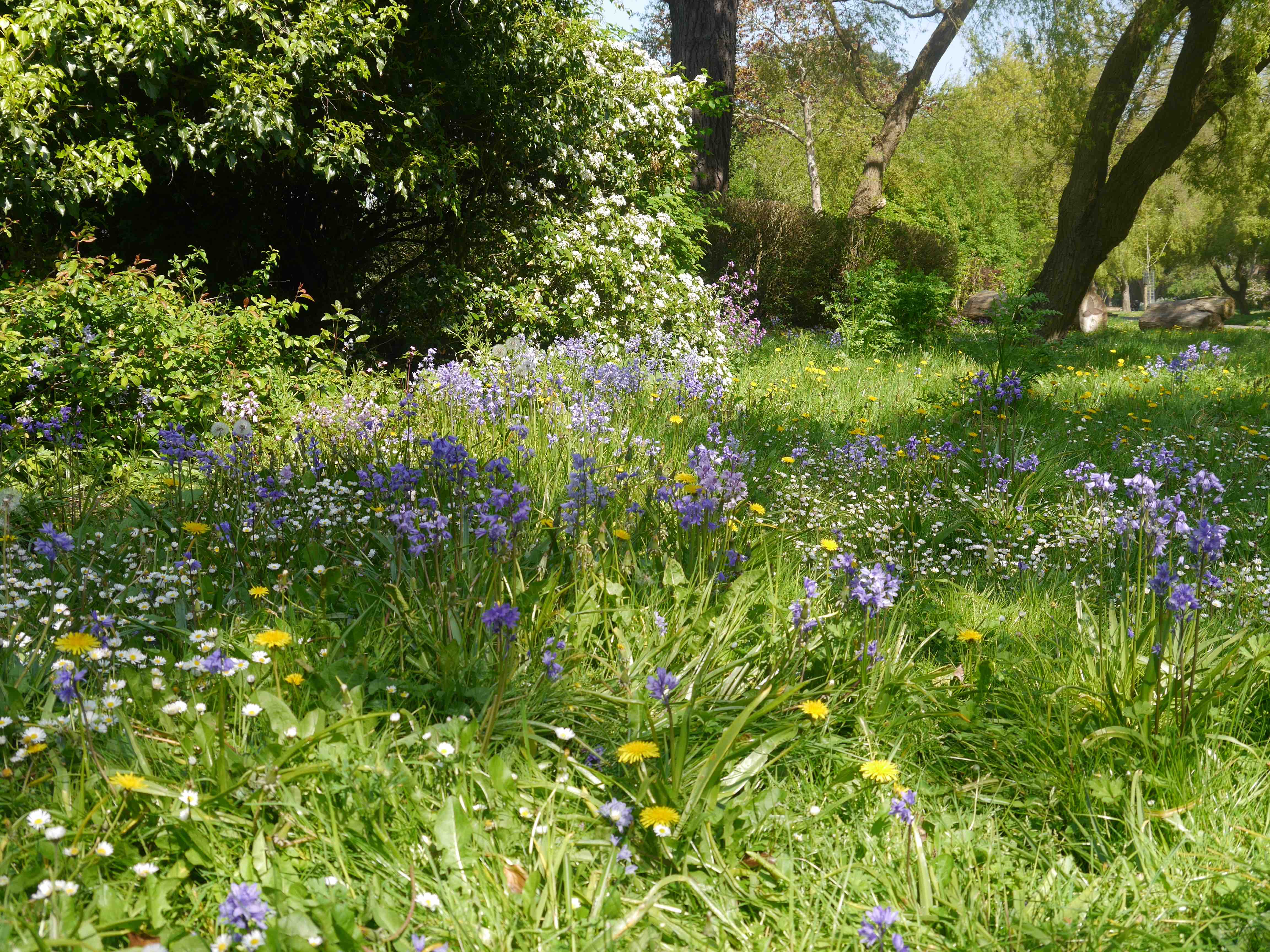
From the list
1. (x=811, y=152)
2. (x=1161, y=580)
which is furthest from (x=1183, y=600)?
(x=811, y=152)

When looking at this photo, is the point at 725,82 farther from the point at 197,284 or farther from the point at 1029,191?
the point at 1029,191

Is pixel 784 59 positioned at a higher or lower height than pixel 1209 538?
higher

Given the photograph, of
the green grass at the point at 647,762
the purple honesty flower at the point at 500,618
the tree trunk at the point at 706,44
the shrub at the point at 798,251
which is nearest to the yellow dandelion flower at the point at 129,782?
the green grass at the point at 647,762

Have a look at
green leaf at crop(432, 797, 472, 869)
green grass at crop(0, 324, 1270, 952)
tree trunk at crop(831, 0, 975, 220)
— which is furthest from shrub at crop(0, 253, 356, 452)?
tree trunk at crop(831, 0, 975, 220)

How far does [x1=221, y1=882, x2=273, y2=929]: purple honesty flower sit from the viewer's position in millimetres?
1402

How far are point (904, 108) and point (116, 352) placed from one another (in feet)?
55.7

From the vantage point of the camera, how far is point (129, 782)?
Answer: 167cm

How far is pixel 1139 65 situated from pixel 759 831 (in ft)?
40.9

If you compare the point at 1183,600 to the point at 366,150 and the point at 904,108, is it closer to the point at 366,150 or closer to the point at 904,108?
the point at 366,150

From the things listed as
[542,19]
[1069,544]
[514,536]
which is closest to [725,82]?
[542,19]

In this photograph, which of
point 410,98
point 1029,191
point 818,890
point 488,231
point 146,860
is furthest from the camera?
point 1029,191

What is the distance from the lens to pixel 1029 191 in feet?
75.8

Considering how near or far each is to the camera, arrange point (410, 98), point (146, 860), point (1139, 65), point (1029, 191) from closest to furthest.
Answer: point (146, 860) < point (410, 98) < point (1139, 65) < point (1029, 191)

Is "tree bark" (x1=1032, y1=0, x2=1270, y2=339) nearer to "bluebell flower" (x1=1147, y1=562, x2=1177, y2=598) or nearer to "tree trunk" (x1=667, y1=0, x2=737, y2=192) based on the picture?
"tree trunk" (x1=667, y1=0, x2=737, y2=192)
